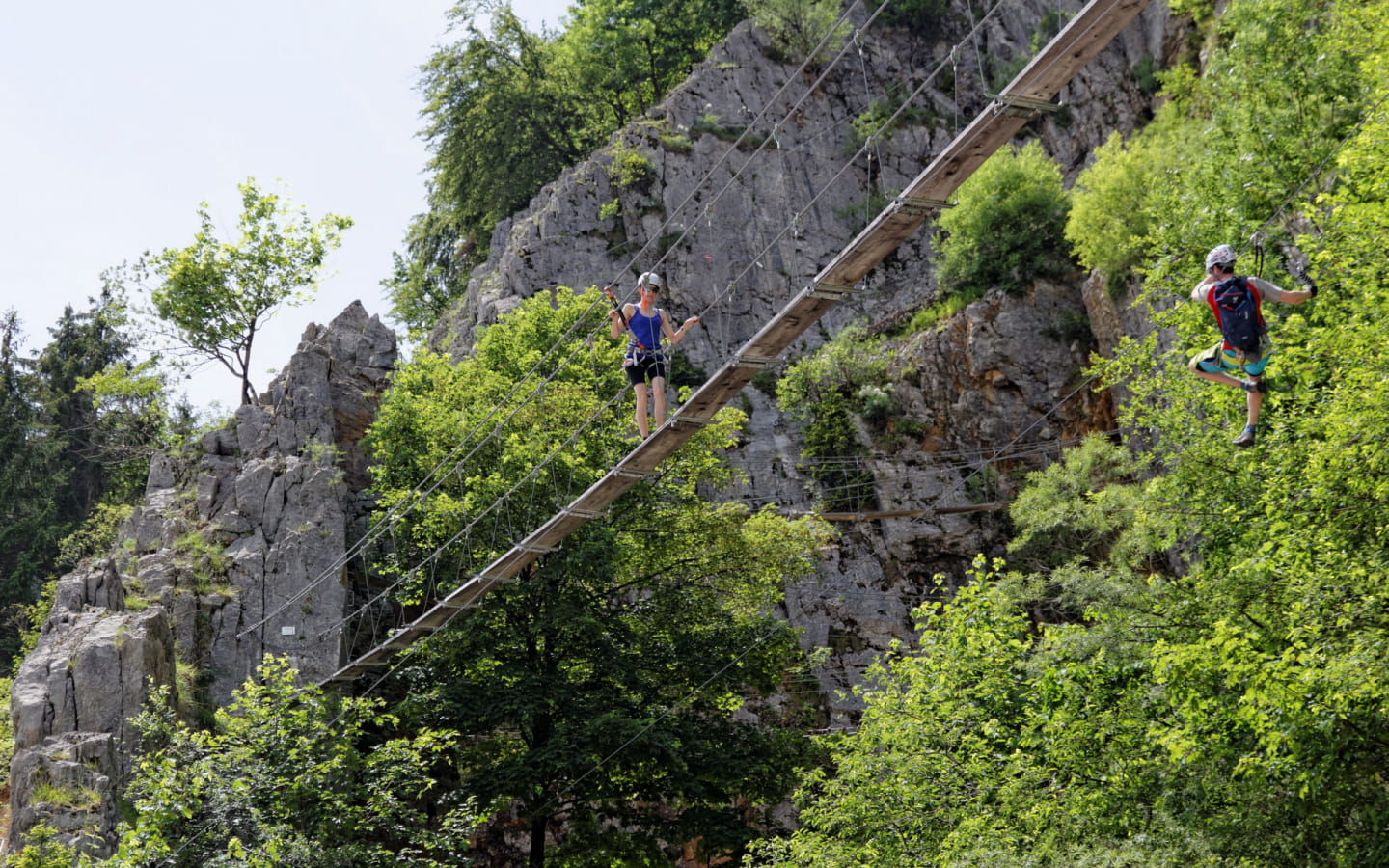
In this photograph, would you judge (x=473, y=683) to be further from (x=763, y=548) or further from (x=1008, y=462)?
(x=1008, y=462)

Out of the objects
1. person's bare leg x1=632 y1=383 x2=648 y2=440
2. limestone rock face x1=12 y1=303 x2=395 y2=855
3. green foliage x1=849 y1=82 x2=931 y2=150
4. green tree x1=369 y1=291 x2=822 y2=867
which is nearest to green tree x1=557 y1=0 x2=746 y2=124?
green foliage x1=849 y1=82 x2=931 y2=150

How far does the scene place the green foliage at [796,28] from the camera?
4038cm

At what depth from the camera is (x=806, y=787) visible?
56.0 feet

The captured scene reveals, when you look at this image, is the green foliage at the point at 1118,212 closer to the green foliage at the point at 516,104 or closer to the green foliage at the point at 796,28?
the green foliage at the point at 796,28

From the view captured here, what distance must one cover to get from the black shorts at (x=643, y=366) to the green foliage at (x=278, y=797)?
6.10 meters

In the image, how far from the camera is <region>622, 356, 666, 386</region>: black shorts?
43.1ft

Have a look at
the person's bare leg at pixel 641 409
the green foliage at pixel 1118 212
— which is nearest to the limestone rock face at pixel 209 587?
the person's bare leg at pixel 641 409

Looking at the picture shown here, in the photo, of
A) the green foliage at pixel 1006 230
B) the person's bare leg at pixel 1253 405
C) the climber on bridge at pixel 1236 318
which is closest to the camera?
the climber on bridge at pixel 1236 318

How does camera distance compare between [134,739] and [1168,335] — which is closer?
[134,739]

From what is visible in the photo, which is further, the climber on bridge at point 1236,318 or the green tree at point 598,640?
the green tree at point 598,640

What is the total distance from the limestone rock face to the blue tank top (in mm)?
9917

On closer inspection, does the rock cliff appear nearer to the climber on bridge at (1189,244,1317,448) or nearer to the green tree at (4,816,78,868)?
the green tree at (4,816,78,868)

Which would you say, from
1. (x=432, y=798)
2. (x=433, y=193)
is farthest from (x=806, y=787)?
(x=433, y=193)

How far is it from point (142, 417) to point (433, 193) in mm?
13682
